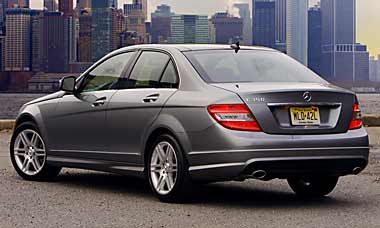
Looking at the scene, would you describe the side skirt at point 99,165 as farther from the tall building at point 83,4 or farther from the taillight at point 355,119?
the tall building at point 83,4

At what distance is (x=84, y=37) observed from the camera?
10231 centimetres

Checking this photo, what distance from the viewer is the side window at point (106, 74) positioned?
972 cm

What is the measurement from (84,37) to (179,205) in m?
95.0

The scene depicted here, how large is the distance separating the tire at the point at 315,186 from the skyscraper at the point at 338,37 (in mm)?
88905

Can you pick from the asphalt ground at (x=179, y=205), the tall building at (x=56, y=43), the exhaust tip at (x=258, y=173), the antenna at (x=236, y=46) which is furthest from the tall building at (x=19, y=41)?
the exhaust tip at (x=258, y=173)

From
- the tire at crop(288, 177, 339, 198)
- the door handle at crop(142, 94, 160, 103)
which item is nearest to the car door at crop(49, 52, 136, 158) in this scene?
the door handle at crop(142, 94, 160, 103)

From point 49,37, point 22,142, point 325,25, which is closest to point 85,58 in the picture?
point 49,37

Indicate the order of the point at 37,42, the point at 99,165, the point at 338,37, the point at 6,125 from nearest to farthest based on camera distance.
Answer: the point at 99,165 → the point at 6,125 → the point at 37,42 → the point at 338,37

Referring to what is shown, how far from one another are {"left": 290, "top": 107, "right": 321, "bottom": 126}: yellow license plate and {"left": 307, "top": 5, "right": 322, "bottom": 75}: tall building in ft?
302

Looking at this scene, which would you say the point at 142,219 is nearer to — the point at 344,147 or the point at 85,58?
the point at 344,147

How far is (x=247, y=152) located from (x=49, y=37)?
3592 inches

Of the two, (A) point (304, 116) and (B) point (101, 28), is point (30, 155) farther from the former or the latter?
(B) point (101, 28)

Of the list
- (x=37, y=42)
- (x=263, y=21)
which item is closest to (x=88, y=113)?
(x=263, y=21)

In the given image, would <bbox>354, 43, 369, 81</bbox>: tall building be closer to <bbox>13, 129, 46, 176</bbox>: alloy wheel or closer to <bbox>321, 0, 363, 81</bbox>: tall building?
<bbox>321, 0, 363, 81</bbox>: tall building
